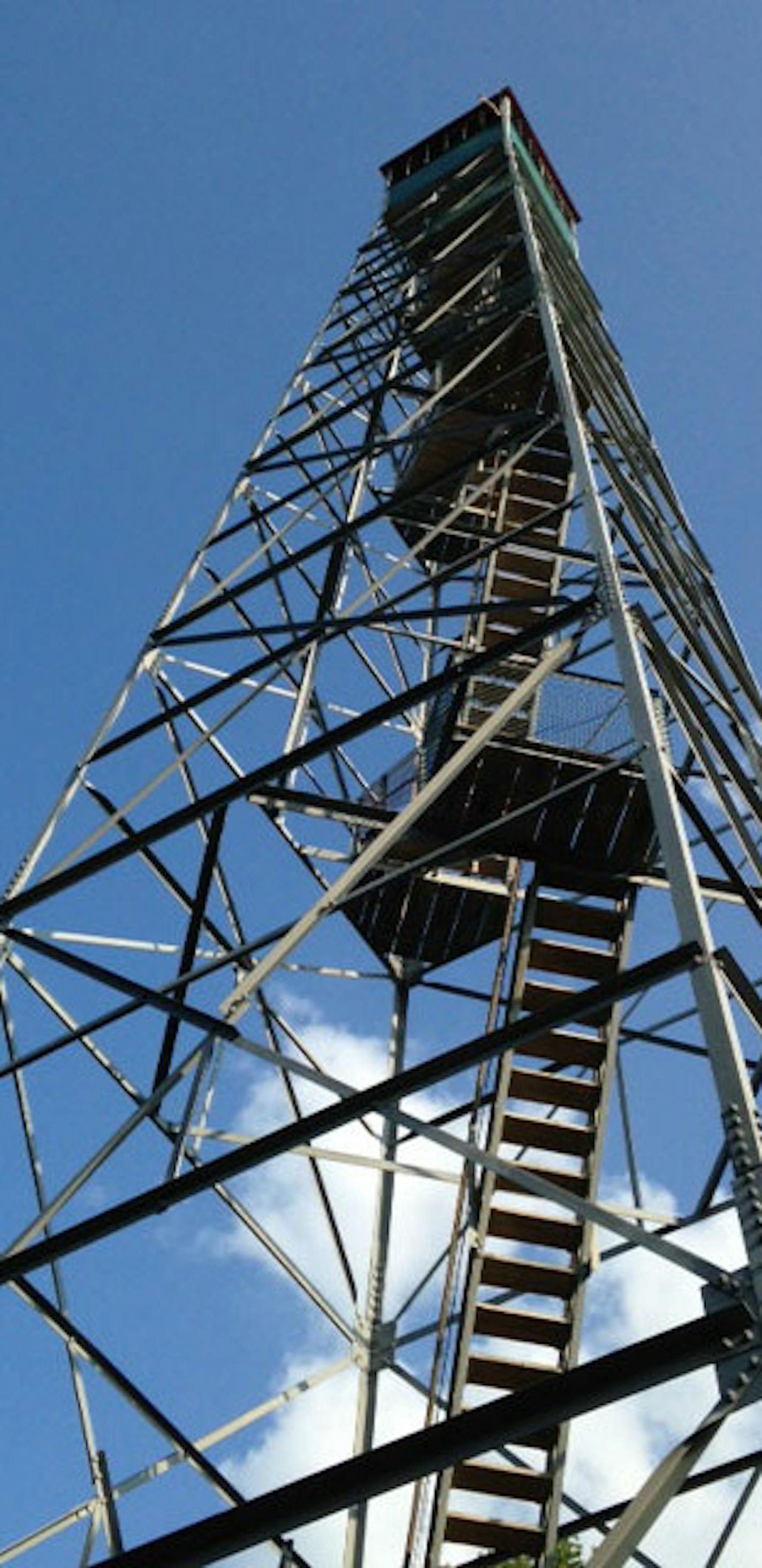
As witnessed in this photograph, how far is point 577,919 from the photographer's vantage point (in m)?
9.81

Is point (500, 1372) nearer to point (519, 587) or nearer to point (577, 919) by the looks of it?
point (577, 919)

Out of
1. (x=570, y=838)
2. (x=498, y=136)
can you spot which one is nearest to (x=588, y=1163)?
(x=570, y=838)

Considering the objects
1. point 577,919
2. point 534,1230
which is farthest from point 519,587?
point 534,1230

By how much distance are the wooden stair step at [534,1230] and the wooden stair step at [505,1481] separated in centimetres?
123

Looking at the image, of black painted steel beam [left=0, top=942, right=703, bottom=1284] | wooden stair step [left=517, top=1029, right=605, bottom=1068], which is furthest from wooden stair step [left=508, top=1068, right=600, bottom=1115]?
black painted steel beam [left=0, top=942, right=703, bottom=1284]

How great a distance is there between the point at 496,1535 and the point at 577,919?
3.64m

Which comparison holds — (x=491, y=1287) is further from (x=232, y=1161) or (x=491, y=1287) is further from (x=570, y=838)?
(x=232, y=1161)

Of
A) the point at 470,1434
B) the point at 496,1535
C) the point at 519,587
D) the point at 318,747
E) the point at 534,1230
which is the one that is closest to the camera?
the point at 470,1434

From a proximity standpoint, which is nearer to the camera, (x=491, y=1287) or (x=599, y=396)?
(x=491, y=1287)

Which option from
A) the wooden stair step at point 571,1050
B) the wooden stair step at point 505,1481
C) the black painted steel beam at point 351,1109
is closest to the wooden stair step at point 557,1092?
the wooden stair step at point 571,1050

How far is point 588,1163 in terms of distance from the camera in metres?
9.20

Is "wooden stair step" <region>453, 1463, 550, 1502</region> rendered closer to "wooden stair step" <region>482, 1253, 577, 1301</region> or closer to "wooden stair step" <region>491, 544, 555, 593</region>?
"wooden stair step" <region>482, 1253, 577, 1301</region>

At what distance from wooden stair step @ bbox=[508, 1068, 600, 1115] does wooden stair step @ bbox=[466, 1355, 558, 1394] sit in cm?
153

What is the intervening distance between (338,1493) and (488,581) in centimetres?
911
